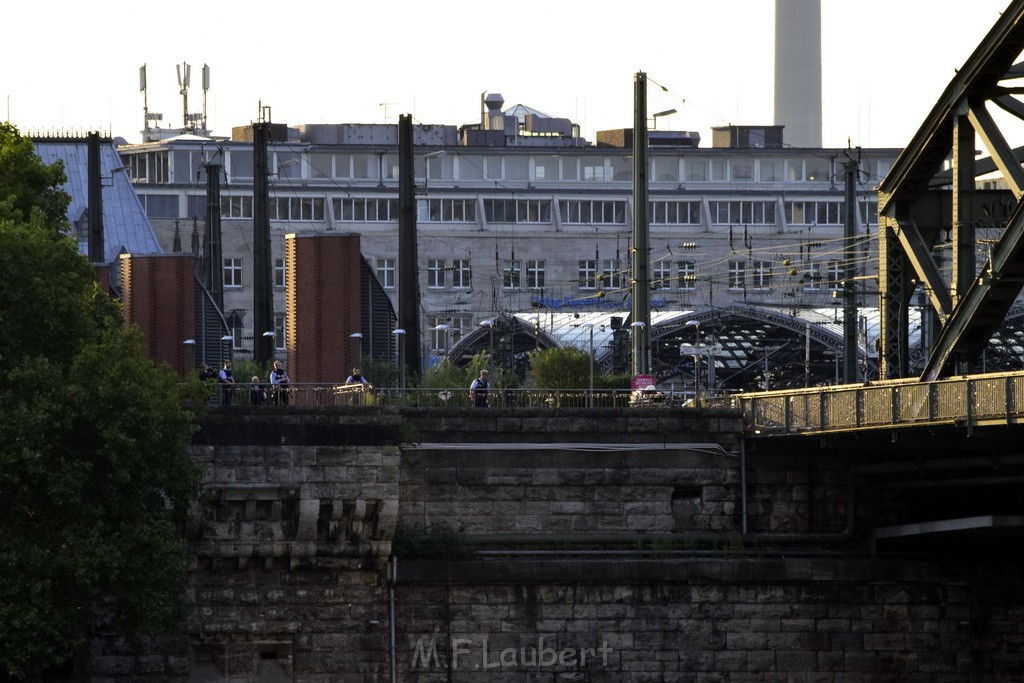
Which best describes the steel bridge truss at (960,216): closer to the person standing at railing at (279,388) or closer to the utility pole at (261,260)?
the person standing at railing at (279,388)

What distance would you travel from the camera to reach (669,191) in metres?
129

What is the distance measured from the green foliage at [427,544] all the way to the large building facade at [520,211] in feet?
256

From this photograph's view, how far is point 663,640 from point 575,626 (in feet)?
6.28

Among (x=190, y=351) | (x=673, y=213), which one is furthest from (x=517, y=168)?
(x=190, y=351)

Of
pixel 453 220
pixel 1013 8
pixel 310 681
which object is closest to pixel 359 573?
pixel 310 681

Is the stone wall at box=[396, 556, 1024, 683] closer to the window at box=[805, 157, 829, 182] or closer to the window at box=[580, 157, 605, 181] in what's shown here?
the window at box=[580, 157, 605, 181]

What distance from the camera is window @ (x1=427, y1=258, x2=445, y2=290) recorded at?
126 metres

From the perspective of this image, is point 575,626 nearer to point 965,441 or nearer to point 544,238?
point 965,441

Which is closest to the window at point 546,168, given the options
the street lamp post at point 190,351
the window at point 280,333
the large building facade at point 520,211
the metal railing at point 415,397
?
the large building facade at point 520,211

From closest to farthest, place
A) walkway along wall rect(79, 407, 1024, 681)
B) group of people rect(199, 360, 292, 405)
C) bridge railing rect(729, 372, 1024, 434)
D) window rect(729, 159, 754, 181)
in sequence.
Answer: bridge railing rect(729, 372, 1024, 434) → walkway along wall rect(79, 407, 1024, 681) → group of people rect(199, 360, 292, 405) → window rect(729, 159, 754, 181)

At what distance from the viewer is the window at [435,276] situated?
126 metres

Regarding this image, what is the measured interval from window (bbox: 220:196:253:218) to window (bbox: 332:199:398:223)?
562 centimetres

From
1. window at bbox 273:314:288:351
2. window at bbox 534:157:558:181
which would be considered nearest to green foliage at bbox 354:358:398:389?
window at bbox 273:314:288:351

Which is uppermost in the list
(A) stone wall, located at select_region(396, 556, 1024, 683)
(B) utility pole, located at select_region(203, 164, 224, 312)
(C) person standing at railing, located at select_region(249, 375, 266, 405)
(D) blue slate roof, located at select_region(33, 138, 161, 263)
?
(D) blue slate roof, located at select_region(33, 138, 161, 263)
